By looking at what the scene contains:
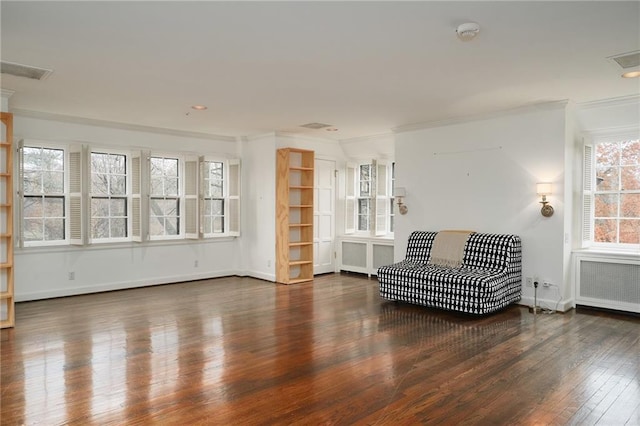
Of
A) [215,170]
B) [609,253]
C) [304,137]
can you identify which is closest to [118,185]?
[215,170]

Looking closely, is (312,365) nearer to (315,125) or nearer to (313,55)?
(313,55)

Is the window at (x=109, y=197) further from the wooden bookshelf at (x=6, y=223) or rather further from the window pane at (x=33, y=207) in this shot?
the wooden bookshelf at (x=6, y=223)

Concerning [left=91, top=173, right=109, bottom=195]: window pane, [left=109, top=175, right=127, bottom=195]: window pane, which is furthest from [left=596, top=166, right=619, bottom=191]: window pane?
[left=91, top=173, right=109, bottom=195]: window pane

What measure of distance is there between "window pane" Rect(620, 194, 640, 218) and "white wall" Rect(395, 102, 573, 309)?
29.3 inches

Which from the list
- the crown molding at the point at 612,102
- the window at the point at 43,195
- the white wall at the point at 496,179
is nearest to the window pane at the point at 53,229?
the window at the point at 43,195

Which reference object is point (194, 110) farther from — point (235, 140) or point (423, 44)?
point (423, 44)

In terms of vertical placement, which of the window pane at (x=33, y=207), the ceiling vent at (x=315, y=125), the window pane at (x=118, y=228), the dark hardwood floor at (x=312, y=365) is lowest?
the dark hardwood floor at (x=312, y=365)

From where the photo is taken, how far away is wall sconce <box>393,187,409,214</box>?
22.1ft

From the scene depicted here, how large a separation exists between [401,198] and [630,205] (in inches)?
114

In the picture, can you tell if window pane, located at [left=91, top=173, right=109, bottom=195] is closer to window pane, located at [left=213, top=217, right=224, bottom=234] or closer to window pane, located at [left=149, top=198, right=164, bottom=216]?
window pane, located at [left=149, top=198, right=164, bottom=216]

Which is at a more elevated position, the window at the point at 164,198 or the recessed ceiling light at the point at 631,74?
the recessed ceiling light at the point at 631,74

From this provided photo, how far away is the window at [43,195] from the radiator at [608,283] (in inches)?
267

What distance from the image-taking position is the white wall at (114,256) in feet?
19.1

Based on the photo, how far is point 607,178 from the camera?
5426mm
